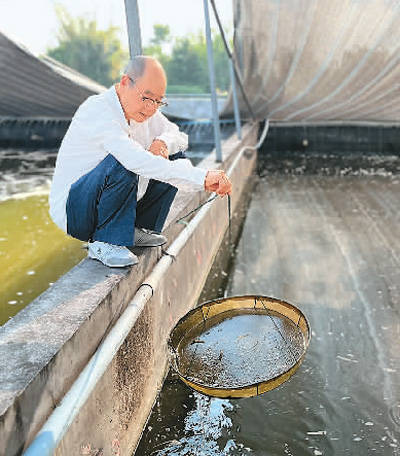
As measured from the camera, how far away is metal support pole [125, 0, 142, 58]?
2.88m

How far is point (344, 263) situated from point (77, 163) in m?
2.66

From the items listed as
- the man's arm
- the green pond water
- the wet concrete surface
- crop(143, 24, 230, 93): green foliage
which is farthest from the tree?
the man's arm

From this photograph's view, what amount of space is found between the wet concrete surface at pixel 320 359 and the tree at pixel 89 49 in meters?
38.4

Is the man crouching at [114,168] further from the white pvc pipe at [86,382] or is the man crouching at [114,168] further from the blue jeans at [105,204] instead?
the white pvc pipe at [86,382]

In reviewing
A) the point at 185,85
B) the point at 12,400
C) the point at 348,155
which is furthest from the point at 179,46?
the point at 12,400

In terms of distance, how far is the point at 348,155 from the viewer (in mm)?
10164

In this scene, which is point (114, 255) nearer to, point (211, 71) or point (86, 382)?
point (86, 382)

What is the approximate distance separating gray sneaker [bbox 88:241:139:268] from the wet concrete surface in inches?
28.3

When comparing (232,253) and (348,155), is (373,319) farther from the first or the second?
(348,155)

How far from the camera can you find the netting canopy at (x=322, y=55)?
18.9 ft

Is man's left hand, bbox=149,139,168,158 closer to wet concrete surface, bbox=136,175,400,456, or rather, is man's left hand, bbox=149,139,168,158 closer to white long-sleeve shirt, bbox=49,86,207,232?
white long-sleeve shirt, bbox=49,86,207,232

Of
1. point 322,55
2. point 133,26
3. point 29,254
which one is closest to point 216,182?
point 133,26

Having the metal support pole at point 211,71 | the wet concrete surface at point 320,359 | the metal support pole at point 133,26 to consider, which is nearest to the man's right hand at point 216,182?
the wet concrete surface at point 320,359

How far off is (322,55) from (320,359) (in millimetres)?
5271
